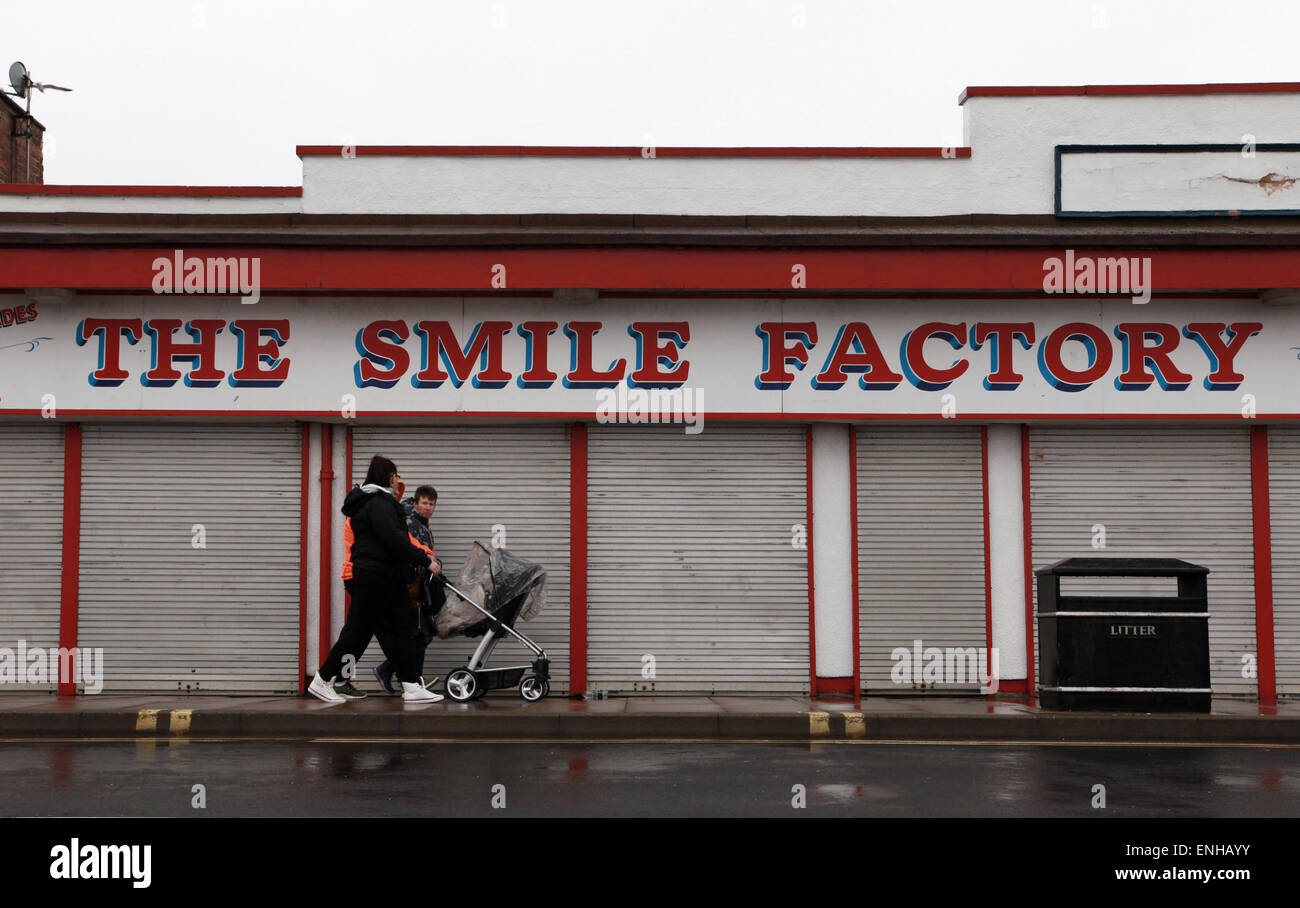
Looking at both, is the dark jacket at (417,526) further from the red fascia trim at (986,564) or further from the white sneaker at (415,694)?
the red fascia trim at (986,564)

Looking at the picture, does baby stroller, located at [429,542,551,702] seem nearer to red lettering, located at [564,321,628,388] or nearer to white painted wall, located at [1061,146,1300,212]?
red lettering, located at [564,321,628,388]

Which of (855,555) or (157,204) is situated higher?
(157,204)

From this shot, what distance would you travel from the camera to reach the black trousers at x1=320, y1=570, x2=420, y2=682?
1160cm

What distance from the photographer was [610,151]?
13.9 metres

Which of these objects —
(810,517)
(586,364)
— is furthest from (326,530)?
(810,517)

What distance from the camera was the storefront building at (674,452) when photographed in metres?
13.1

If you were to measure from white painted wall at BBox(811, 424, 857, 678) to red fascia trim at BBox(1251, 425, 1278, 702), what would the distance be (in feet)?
13.0

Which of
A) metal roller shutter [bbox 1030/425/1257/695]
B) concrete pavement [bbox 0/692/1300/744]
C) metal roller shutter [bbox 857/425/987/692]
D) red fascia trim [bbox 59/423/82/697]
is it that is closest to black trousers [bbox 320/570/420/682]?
concrete pavement [bbox 0/692/1300/744]

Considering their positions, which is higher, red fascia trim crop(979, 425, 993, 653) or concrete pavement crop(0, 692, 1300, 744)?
red fascia trim crop(979, 425, 993, 653)

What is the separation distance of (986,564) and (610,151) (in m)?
5.64

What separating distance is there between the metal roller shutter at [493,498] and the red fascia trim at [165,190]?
2676 mm

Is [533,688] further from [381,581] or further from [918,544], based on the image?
[918,544]
